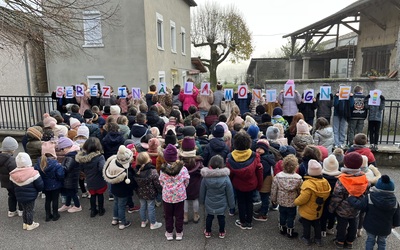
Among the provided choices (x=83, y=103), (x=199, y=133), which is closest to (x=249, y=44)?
(x=83, y=103)

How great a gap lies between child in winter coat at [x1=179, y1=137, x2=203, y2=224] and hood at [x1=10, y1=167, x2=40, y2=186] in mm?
2226

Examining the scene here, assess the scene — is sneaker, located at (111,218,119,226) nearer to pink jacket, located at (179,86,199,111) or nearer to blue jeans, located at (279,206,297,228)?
blue jeans, located at (279,206,297,228)

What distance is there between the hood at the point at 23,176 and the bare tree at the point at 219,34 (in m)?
30.4

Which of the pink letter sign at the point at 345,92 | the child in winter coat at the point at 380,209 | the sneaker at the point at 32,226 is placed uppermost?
the pink letter sign at the point at 345,92

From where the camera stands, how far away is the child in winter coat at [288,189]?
388 cm

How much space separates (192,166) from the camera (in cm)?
429

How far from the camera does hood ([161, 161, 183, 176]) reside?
3928 mm

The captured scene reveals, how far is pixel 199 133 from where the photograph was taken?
512 centimetres

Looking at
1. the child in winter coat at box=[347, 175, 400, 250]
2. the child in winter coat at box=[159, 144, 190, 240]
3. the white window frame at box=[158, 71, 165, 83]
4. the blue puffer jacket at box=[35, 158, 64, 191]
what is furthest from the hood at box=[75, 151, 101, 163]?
the white window frame at box=[158, 71, 165, 83]

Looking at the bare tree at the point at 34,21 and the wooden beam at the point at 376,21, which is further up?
the wooden beam at the point at 376,21

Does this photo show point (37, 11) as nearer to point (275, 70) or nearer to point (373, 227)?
point (373, 227)

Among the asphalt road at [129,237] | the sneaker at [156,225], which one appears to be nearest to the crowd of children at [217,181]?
the sneaker at [156,225]

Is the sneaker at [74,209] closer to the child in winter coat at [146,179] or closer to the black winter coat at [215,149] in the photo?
the child in winter coat at [146,179]

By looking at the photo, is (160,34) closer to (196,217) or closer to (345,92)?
(345,92)
